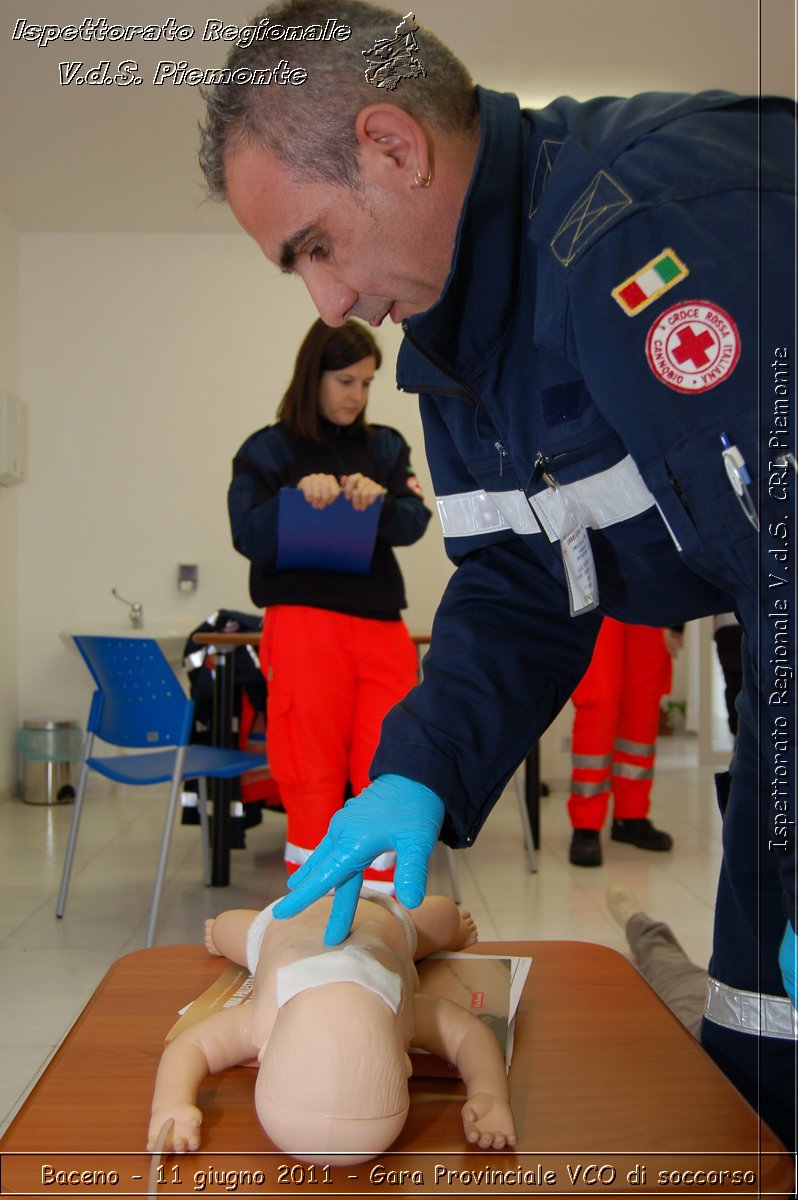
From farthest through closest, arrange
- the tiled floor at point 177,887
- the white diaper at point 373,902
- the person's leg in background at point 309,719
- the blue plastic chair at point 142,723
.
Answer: the blue plastic chair at point 142,723, the person's leg in background at point 309,719, the tiled floor at point 177,887, the white diaper at point 373,902

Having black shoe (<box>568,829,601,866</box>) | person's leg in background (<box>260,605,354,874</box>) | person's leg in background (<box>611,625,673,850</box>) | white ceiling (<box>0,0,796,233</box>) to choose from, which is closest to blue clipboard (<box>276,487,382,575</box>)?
person's leg in background (<box>260,605,354,874</box>)

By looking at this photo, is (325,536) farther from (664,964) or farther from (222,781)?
(664,964)

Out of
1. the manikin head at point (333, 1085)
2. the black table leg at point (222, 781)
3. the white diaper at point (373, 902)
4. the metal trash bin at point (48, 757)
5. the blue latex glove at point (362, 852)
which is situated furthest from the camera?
the metal trash bin at point (48, 757)

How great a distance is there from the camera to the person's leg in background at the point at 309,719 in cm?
219

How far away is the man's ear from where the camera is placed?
710 millimetres

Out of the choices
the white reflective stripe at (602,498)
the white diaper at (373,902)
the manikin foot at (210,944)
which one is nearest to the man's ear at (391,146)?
the white reflective stripe at (602,498)

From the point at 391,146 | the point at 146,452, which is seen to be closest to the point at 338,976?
the point at 391,146

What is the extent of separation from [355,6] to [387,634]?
163 cm

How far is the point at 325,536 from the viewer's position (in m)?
2.33

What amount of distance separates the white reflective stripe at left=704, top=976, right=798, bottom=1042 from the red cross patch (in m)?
0.53

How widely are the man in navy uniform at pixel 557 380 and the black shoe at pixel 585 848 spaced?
2062mm

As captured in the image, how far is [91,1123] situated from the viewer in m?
0.76

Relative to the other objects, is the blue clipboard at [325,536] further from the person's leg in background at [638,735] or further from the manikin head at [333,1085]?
the manikin head at [333,1085]

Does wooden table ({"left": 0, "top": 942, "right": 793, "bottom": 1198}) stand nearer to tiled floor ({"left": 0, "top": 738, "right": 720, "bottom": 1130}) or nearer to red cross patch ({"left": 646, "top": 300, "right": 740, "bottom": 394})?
red cross patch ({"left": 646, "top": 300, "right": 740, "bottom": 394})
